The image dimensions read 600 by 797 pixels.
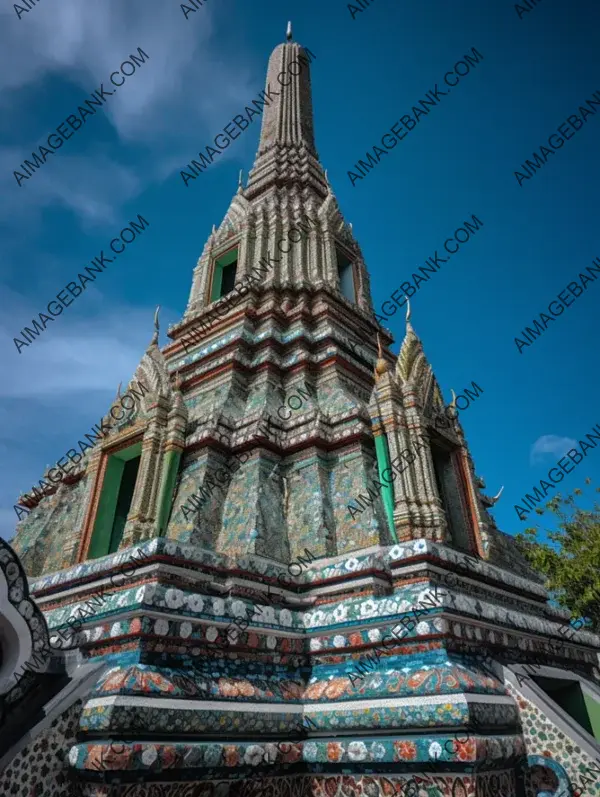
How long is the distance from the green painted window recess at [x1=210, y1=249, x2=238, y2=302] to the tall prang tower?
118 inches

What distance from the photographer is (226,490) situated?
7125 millimetres

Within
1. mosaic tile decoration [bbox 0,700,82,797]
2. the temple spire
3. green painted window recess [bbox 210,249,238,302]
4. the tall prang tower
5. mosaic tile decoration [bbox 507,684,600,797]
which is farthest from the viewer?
Answer: the temple spire

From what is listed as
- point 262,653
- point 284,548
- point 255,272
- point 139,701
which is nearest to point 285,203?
point 255,272

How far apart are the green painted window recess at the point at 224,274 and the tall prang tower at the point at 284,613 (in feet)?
9.81

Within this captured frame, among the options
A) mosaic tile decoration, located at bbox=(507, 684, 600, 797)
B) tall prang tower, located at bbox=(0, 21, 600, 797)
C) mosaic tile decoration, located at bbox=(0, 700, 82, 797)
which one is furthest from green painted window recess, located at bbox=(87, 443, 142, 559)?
mosaic tile decoration, located at bbox=(507, 684, 600, 797)

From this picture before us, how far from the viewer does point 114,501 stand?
786 centimetres

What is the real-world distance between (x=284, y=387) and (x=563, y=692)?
5.30 metres

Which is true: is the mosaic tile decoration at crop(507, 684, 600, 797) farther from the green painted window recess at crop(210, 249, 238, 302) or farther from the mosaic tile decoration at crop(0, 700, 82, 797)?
the green painted window recess at crop(210, 249, 238, 302)

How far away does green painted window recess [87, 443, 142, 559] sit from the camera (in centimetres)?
742

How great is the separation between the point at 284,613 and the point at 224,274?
911 cm

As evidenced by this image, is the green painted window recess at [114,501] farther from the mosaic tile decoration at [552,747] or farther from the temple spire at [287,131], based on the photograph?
the temple spire at [287,131]

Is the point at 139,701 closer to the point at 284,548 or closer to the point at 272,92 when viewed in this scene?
the point at 284,548

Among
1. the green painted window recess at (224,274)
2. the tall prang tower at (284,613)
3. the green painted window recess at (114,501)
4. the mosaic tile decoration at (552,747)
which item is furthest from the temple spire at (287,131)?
the mosaic tile decoration at (552,747)

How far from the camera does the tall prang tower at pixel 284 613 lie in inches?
150
